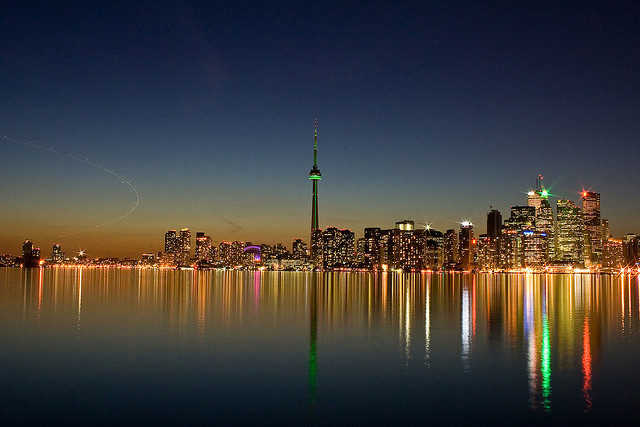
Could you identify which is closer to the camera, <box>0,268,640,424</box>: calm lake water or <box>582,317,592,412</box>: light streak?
<box>0,268,640,424</box>: calm lake water

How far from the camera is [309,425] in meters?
17.0

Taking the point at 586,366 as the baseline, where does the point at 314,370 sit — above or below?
below

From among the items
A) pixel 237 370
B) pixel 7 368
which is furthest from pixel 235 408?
pixel 7 368

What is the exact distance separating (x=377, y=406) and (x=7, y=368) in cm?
1538

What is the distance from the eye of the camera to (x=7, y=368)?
79.6 feet

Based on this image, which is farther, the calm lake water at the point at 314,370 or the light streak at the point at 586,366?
the light streak at the point at 586,366

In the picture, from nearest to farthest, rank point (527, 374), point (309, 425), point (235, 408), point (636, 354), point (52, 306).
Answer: point (309, 425)
point (235, 408)
point (527, 374)
point (636, 354)
point (52, 306)

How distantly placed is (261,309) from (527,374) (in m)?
32.0

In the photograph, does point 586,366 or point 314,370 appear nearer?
point 314,370

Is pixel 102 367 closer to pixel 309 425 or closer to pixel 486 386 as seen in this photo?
pixel 309 425

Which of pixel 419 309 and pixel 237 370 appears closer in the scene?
pixel 237 370

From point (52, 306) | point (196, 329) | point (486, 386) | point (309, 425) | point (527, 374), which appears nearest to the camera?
point (309, 425)

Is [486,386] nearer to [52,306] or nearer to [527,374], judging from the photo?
[527,374]

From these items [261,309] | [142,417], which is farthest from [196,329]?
[142,417]
